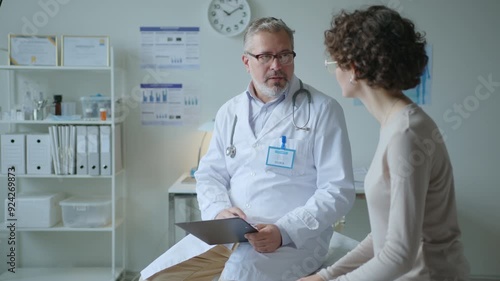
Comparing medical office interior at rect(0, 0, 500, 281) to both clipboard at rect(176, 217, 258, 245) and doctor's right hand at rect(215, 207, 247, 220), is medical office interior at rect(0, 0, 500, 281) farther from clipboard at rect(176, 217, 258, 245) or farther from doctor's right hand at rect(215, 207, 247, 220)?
clipboard at rect(176, 217, 258, 245)

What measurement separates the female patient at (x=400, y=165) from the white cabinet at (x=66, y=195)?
2.38 m

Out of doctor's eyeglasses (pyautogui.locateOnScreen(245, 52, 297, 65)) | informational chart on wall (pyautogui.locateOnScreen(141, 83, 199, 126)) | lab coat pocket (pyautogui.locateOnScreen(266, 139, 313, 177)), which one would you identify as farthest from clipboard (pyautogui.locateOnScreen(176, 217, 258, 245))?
informational chart on wall (pyautogui.locateOnScreen(141, 83, 199, 126))

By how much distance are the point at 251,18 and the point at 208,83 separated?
54 cm

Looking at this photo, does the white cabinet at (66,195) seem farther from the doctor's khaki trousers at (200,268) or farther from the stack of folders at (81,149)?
the doctor's khaki trousers at (200,268)

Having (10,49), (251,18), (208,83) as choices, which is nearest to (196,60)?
(208,83)

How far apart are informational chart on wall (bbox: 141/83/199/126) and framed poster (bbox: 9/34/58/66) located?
2.05 feet

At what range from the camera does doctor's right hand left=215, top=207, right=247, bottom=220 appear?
1.88m

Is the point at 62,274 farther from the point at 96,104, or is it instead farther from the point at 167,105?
the point at 167,105

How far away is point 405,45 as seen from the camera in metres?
1.16

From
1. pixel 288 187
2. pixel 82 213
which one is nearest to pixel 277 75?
pixel 288 187

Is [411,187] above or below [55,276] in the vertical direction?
above

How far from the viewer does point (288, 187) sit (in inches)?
76.5

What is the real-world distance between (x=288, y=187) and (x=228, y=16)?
1868 mm

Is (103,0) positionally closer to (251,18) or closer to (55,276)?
(251,18)
